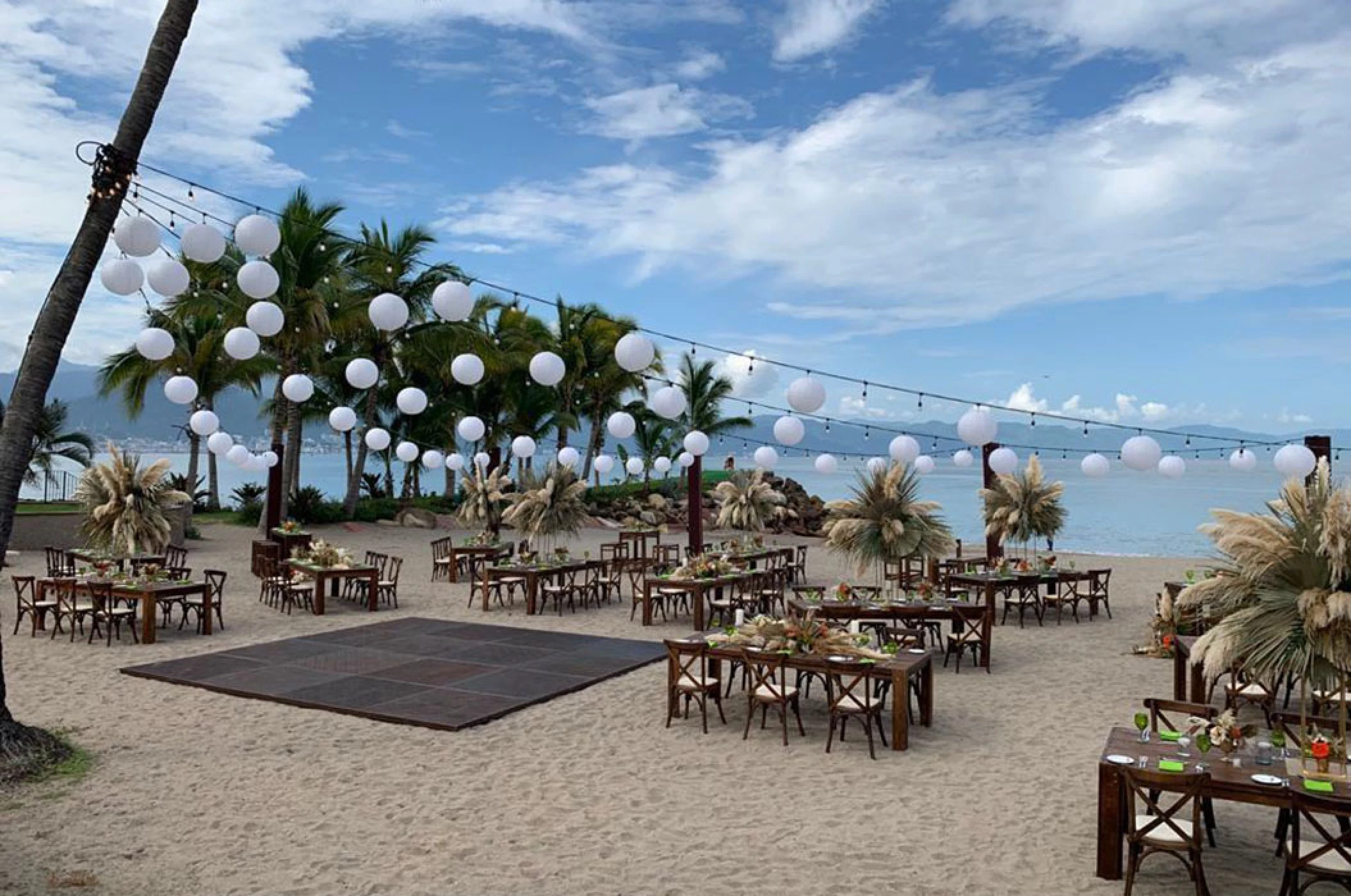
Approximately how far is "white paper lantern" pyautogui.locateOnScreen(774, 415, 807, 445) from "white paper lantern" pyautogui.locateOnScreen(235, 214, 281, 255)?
8.42 m

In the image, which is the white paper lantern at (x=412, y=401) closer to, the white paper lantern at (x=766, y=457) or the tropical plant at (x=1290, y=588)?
the white paper lantern at (x=766, y=457)

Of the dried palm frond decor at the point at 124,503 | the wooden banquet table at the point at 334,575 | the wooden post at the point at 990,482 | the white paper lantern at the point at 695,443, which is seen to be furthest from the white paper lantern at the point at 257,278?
the wooden post at the point at 990,482

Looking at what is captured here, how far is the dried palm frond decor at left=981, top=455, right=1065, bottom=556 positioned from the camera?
1597 centimetres

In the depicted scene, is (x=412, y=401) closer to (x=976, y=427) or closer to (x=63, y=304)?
(x=976, y=427)

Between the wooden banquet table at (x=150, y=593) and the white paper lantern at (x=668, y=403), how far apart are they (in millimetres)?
6386

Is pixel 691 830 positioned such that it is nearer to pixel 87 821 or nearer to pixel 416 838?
pixel 416 838

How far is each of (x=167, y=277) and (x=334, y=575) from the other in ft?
25.1

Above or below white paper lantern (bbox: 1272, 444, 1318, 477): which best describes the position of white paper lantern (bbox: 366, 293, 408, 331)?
above

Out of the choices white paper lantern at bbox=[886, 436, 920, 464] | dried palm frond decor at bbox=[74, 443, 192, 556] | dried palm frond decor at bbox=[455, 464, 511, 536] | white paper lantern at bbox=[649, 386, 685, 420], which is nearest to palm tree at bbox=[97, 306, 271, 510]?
dried palm frond decor at bbox=[455, 464, 511, 536]

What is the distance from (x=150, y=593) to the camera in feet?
40.5

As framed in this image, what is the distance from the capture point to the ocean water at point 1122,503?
34.3m

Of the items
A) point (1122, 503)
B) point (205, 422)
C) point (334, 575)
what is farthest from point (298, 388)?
point (1122, 503)

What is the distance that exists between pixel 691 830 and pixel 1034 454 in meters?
12.4

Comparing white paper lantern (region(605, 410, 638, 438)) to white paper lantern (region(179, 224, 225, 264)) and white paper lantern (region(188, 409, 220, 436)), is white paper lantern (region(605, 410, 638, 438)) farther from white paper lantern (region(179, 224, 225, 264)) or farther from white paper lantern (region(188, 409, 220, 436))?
white paper lantern (region(179, 224, 225, 264))
